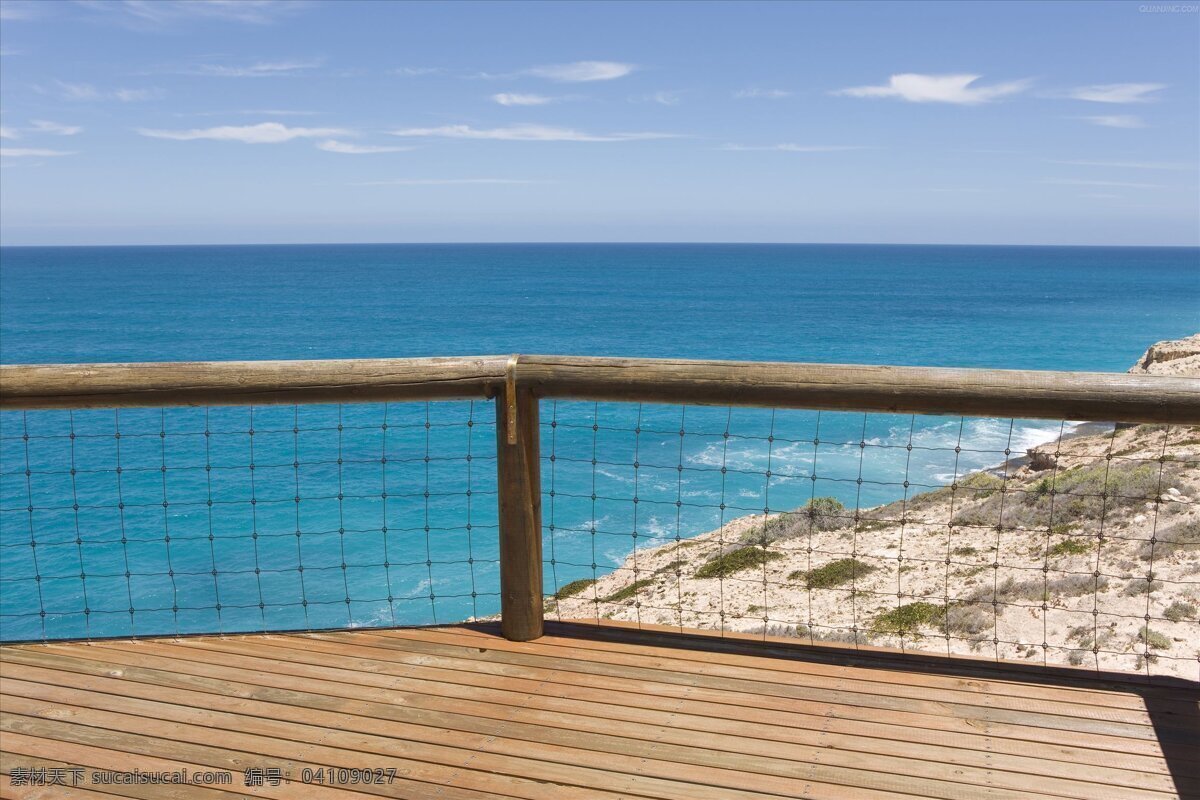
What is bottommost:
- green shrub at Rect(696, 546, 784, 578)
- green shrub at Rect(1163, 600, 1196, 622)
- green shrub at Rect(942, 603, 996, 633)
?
green shrub at Rect(696, 546, 784, 578)

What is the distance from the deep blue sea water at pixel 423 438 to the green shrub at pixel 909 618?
1256 mm

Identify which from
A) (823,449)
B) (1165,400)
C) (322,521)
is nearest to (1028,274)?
(823,449)

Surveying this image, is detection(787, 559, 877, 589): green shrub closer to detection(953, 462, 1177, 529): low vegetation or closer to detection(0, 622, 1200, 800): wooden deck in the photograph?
detection(953, 462, 1177, 529): low vegetation

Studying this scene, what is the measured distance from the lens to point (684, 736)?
2.76 metres

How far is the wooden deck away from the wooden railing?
1.94 feet

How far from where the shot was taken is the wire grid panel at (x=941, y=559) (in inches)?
199

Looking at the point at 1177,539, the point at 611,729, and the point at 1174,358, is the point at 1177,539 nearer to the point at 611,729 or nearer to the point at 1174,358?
the point at 611,729

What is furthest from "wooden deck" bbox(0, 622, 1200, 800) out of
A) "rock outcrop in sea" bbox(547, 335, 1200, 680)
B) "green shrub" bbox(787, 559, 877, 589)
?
"green shrub" bbox(787, 559, 877, 589)

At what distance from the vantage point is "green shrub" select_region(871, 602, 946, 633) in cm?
684

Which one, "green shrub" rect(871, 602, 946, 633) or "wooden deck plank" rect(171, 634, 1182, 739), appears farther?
"green shrub" rect(871, 602, 946, 633)

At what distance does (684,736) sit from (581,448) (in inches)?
823

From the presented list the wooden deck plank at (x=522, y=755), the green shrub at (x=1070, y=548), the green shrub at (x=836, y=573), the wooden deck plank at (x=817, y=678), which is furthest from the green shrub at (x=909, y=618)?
the wooden deck plank at (x=522, y=755)

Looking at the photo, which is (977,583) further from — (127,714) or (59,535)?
(59,535)

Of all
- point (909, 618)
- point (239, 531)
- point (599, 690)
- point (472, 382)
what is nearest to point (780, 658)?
point (599, 690)
